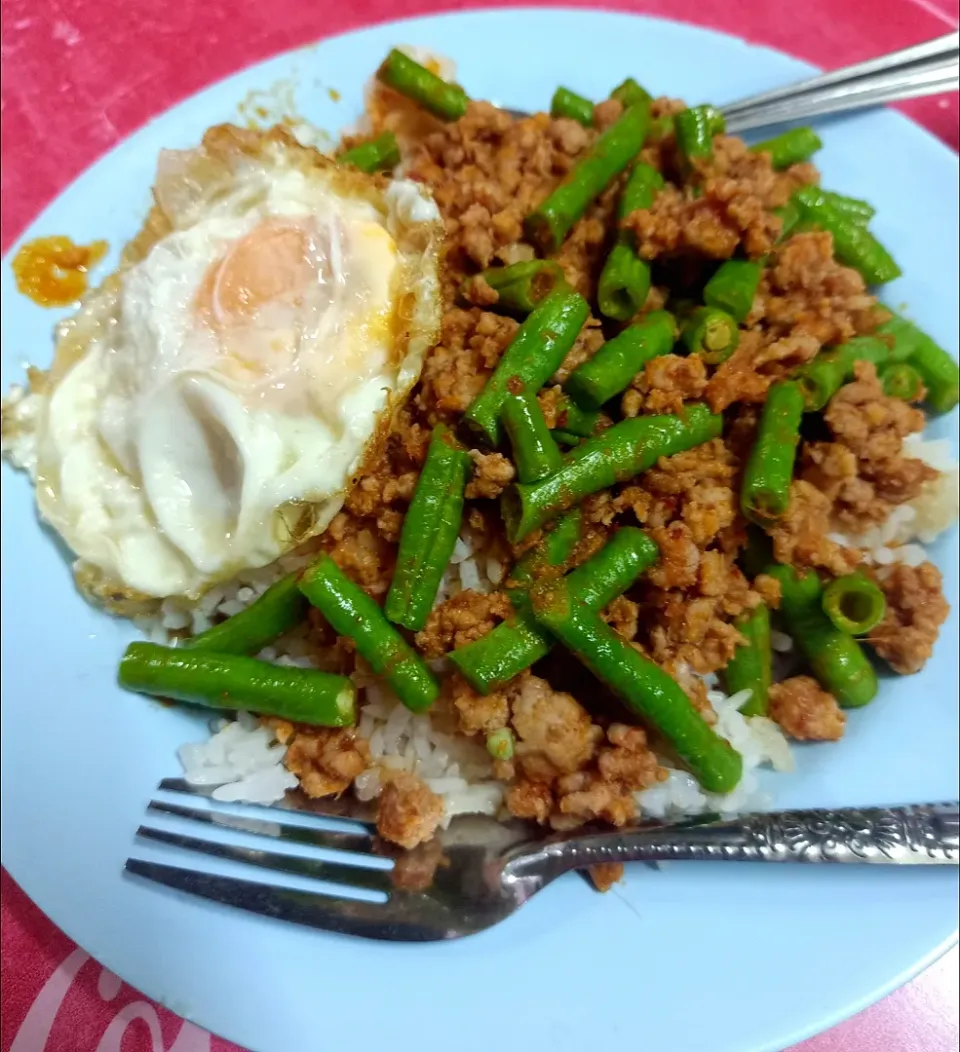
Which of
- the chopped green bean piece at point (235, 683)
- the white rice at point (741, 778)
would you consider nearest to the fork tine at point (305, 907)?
the chopped green bean piece at point (235, 683)

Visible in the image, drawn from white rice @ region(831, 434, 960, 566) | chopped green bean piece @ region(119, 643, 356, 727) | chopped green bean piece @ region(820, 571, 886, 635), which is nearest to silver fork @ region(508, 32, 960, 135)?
white rice @ region(831, 434, 960, 566)

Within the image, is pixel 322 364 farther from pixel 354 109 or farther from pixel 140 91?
pixel 140 91

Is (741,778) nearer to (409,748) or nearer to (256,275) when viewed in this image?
(409,748)

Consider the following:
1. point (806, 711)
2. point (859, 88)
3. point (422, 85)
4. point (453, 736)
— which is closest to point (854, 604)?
point (806, 711)

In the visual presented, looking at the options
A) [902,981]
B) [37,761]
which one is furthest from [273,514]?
[902,981]

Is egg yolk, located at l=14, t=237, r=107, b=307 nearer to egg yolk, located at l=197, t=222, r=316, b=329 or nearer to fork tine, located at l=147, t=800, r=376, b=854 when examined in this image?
egg yolk, located at l=197, t=222, r=316, b=329

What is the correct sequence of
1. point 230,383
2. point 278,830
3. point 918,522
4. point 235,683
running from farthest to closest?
point 918,522 → point 230,383 → point 235,683 → point 278,830

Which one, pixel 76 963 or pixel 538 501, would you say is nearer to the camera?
pixel 538 501

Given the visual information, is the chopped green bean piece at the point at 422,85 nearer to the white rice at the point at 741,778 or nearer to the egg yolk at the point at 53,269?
the egg yolk at the point at 53,269
